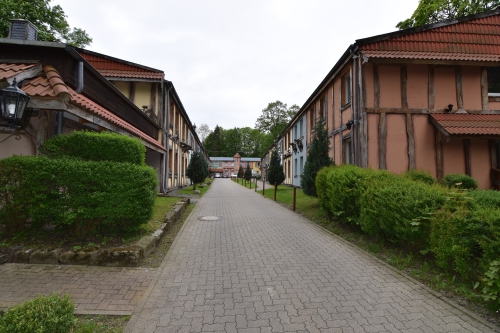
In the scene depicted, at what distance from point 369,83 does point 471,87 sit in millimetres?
4463

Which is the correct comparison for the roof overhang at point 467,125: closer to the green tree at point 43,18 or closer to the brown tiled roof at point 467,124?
the brown tiled roof at point 467,124

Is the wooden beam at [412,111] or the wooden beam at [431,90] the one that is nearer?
the wooden beam at [412,111]

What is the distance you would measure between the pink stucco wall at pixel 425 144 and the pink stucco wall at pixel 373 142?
1631 mm

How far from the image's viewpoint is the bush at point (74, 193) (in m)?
4.27

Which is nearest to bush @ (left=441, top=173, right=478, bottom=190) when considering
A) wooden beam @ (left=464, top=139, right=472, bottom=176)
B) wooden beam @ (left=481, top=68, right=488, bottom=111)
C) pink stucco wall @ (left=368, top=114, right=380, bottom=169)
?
wooden beam @ (left=464, top=139, right=472, bottom=176)

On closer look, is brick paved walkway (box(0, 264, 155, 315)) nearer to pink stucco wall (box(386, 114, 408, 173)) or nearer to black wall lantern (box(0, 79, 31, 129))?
black wall lantern (box(0, 79, 31, 129))

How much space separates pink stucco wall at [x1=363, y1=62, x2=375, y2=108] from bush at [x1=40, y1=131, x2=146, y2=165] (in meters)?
9.11

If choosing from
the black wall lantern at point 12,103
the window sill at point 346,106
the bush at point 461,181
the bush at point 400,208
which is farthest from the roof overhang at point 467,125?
the black wall lantern at point 12,103

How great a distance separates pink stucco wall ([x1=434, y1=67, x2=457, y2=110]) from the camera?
11.1 metres

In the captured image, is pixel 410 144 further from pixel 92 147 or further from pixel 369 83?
pixel 92 147

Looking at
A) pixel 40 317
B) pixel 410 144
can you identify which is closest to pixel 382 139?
pixel 410 144

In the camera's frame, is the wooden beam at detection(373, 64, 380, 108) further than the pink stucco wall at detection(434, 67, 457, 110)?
No

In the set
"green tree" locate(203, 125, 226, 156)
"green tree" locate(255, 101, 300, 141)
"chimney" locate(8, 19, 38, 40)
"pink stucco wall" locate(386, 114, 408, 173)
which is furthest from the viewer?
"green tree" locate(203, 125, 226, 156)

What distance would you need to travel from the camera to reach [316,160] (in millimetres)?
10258
